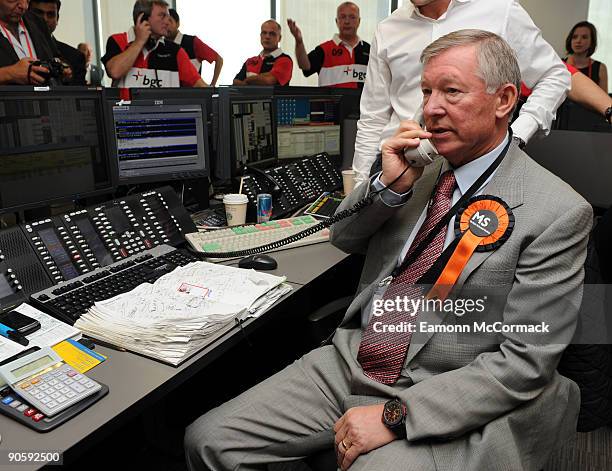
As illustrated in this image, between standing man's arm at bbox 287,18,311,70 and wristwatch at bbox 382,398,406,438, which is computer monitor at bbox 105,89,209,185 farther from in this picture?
standing man's arm at bbox 287,18,311,70

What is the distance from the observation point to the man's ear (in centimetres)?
134

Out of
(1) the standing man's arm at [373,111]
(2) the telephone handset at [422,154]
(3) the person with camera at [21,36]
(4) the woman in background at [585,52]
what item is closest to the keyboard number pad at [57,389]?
(2) the telephone handset at [422,154]

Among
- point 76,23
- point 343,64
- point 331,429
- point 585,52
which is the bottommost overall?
point 331,429

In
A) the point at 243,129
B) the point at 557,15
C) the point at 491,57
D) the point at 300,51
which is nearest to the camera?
the point at 491,57

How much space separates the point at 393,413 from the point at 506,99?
2.52 ft

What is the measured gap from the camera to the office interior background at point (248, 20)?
5621 mm

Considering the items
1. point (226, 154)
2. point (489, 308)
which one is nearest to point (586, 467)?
point (489, 308)

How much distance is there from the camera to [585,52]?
5.25 meters

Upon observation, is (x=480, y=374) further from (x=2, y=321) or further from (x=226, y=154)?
(x=226, y=154)

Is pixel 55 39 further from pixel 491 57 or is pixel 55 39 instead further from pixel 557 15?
pixel 557 15

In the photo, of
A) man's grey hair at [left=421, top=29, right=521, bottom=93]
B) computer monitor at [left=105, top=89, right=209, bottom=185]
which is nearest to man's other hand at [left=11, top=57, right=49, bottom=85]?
computer monitor at [left=105, top=89, right=209, bottom=185]

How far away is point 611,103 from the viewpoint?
7.36 ft

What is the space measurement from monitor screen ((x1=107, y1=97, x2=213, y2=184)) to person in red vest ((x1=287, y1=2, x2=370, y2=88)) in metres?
3.25

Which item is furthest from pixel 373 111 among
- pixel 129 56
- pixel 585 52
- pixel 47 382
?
pixel 585 52
